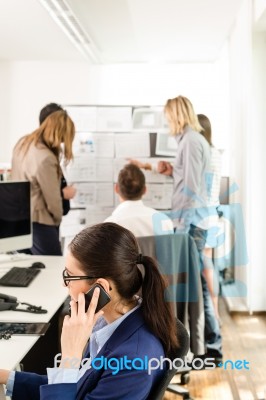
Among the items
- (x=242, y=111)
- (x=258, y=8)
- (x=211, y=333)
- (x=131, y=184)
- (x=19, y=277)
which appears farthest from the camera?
(x=242, y=111)

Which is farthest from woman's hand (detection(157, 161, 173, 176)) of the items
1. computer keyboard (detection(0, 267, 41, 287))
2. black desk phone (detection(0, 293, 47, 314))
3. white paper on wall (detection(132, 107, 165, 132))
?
black desk phone (detection(0, 293, 47, 314))

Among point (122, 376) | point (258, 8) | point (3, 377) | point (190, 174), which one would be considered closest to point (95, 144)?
point (190, 174)

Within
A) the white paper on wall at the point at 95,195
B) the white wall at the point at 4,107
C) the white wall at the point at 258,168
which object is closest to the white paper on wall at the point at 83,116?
the white paper on wall at the point at 95,195

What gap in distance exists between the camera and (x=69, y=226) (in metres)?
4.71

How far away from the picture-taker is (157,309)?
1.18 metres

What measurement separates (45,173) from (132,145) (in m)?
1.44

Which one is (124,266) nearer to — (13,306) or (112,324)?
(112,324)

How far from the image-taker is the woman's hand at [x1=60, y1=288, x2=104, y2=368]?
1.16 meters

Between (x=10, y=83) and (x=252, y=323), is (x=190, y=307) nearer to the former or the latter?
(x=252, y=323)

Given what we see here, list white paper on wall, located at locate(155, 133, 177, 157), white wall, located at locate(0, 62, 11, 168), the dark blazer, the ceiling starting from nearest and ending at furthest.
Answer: the dark blazer
the ceiling
white paper on wall, located at locate(155, 133, 177, 157)
white wall, located at locate(0, 62, 11, 168)

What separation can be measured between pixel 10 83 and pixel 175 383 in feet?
11.0

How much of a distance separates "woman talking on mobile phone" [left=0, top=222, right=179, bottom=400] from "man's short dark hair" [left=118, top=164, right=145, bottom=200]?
4.84 ft

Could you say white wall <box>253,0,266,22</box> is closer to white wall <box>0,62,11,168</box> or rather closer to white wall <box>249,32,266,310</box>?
white wall <box>249,32,266,310</box>

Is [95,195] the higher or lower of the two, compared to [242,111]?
lower
